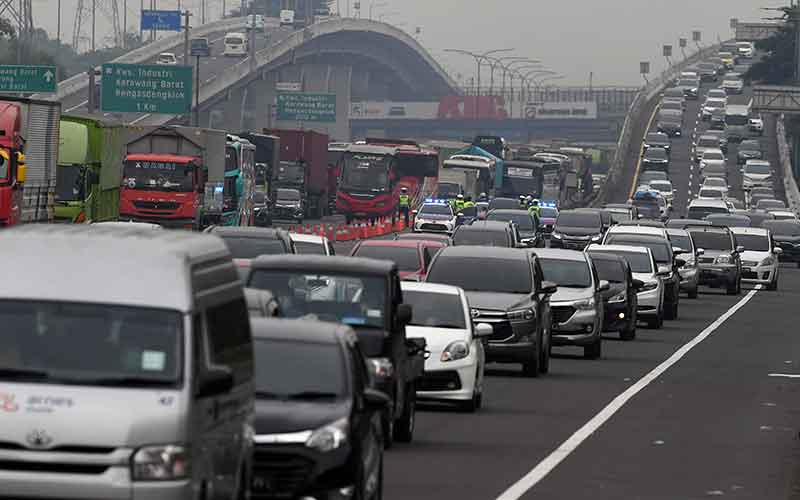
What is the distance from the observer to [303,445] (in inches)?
522

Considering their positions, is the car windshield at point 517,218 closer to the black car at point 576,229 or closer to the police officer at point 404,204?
the black car at point 576,229

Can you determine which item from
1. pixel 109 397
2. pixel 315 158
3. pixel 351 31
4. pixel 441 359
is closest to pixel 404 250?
pixel 441 359

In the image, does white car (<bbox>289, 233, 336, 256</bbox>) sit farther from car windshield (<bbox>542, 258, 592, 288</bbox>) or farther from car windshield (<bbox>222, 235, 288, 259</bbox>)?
car windshield (<bbox>542, 258, 592, 288</bbox>)

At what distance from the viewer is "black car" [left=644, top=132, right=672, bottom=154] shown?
154m

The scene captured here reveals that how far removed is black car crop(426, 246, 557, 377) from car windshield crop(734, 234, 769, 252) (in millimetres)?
33109

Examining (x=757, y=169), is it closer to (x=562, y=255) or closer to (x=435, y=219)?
(x=435, y=219)

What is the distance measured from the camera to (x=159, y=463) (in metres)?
10.6

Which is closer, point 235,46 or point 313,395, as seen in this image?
point 313,395

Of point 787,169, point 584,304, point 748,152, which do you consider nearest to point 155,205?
point 584,304

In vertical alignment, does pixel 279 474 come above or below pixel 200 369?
below

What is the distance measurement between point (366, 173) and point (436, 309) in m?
73.1

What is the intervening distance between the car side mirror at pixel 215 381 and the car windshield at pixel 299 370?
2.75 meters

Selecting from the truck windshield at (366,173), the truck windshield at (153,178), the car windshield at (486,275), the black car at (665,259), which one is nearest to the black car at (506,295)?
the car windshield at (486,275)

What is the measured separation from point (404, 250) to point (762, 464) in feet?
59.0
